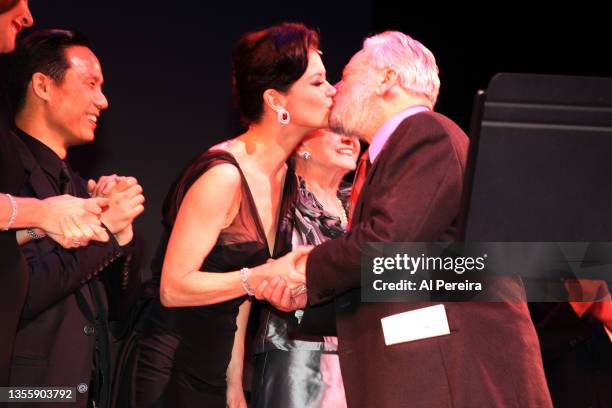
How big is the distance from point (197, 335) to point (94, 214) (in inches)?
26.2

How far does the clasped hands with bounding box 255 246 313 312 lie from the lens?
2.67 meters

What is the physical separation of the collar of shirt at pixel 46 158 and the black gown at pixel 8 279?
0.39 m

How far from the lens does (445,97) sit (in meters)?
4.70

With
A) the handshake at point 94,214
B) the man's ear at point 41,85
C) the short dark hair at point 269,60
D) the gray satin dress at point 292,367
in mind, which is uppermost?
the short dark hair at point 269,60

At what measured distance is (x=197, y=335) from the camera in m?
2.95

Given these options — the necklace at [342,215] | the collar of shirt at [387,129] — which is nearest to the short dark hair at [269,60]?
the necklace at [342,215]

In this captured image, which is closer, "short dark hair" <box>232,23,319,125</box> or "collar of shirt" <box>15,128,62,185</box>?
"collar of shirt" <box>15,128,62,185</box>

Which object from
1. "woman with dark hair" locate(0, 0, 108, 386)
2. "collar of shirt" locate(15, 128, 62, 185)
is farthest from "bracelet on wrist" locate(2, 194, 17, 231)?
"collar of shirt" locate(15, 128, 62, 185)

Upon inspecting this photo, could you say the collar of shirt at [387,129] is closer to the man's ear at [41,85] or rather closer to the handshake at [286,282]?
the handshake at [286,282]

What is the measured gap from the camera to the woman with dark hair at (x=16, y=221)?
2256 millimetres

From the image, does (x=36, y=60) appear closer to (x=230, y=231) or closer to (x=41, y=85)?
(x=41, y=85)

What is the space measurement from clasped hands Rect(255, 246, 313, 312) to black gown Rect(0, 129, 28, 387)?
77cm

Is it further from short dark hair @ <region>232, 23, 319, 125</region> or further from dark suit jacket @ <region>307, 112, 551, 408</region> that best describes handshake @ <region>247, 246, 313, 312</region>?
short dark hair @ <region>232, 23, 319, 125</region>

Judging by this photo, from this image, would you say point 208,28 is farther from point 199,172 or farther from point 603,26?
point 603,26
